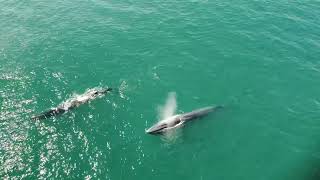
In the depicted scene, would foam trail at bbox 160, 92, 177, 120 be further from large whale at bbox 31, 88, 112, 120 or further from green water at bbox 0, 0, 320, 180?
large whale at bbox 31, 88, 112, 120

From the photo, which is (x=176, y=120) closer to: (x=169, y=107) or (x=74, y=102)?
(x=169, y=107)

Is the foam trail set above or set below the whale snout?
above

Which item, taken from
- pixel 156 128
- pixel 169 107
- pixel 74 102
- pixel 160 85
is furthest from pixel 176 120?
pixel 74 102

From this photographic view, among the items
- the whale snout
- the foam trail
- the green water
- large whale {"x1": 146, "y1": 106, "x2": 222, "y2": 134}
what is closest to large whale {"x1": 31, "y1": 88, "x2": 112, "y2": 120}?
the green water

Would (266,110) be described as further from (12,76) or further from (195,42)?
(12,76)

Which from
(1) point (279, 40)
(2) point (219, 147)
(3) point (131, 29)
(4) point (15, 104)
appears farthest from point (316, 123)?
(4) point (15, 104)

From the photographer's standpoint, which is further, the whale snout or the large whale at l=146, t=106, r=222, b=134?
the large whale at l=146, t=106, r=222, b=134

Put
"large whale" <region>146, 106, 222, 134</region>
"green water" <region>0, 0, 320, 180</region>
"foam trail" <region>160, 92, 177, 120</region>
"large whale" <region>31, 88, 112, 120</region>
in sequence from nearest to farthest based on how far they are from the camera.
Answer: "green water" <region>0, 0, 320, 180</region>
"large whale" <region>146, 106, 222, 134</region>
"large whale" <region>31, 88, 112, 120</region>
"foam trail" <region>160, 92, 177, 120</region>
